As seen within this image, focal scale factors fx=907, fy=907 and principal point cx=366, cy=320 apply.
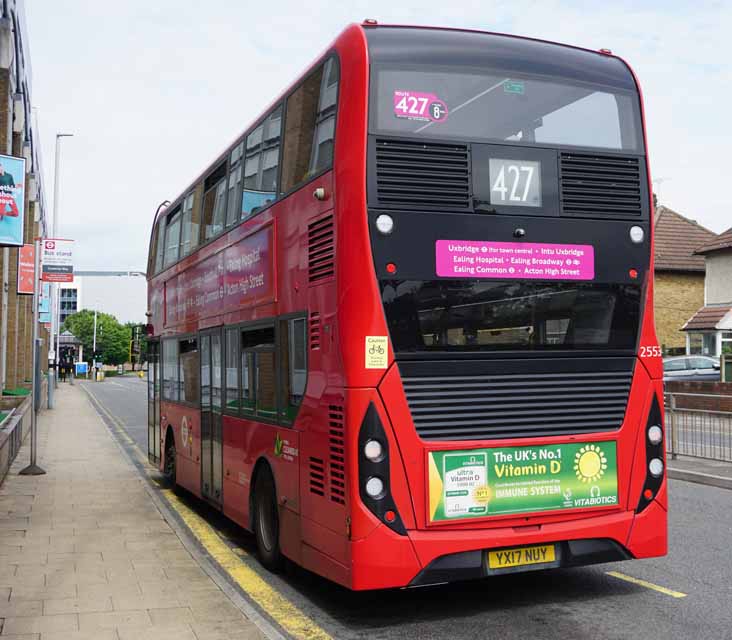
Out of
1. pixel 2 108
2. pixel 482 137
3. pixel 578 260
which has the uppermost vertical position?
pixel 2 108

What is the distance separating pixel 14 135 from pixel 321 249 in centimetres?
2032

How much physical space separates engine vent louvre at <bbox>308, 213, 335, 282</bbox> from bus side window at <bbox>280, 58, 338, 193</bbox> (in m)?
0.39

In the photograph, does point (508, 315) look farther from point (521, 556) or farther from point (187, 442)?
point (187, 442)

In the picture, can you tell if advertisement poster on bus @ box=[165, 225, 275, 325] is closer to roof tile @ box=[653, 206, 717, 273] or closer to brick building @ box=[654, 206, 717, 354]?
brick building @ box=[654, 206, 717, 354]

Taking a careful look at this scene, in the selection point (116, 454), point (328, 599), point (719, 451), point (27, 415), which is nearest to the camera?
point (328, 599)

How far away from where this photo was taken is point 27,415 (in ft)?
74.0

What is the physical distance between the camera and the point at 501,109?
616 cm

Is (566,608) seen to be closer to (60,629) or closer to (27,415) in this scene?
(60,629)

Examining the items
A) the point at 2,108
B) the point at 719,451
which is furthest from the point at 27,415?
the point at 719,451

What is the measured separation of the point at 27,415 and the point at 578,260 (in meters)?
19.3

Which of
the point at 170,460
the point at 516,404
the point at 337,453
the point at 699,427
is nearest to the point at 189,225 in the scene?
the point at 170,460

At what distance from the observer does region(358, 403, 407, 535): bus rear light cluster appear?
566 centimetres

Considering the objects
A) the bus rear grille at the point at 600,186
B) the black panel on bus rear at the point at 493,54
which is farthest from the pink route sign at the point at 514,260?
the black panel on bus rear at the point at 493,54

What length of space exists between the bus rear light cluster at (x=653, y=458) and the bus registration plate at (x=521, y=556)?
0.80 m
